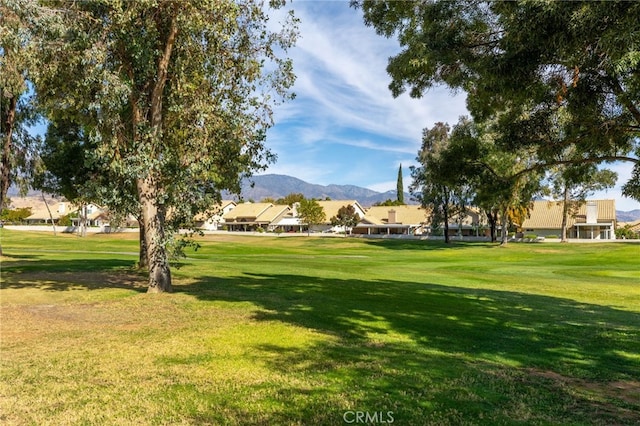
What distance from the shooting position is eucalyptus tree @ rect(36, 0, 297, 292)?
45.4 feet

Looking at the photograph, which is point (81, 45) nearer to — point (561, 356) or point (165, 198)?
point (165, 198)

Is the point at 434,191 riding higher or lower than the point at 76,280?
higher

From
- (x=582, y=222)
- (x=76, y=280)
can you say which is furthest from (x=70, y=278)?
(x=582, y=222)

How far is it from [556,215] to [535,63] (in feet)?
333

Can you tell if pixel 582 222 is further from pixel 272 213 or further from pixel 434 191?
pixel 272 213

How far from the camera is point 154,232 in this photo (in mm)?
15281

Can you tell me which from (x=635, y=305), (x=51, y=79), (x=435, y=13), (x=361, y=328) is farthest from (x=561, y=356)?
(x=51, y=79)

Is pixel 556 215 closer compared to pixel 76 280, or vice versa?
pixel 76 280

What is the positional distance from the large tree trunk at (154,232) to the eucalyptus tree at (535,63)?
8.09m

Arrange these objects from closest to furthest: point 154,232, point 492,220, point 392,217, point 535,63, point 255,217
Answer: point 535,63, point 154,232, point 492,220, point 392,217, point 255,217

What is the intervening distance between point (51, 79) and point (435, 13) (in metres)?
11.4

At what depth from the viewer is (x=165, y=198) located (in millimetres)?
15555

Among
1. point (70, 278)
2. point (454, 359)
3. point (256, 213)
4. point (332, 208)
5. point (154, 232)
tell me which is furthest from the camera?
point (256, 213)

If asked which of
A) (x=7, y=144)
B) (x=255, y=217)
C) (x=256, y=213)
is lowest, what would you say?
(x=255, y=217)
